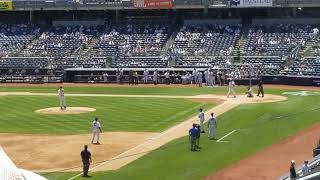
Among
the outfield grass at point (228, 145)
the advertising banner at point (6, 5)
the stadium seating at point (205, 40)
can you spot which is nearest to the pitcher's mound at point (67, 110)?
the outfield grass at point (228, 145)

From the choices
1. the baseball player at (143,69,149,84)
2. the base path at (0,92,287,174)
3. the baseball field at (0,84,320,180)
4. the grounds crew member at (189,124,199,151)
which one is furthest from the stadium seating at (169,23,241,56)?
the grounds crew member at (189,124,199,151)

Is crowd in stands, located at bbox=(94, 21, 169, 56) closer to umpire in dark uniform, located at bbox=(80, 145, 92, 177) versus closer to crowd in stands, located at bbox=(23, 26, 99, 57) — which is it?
crowd in stands, located at bbox=(23, 26, 99, 57)

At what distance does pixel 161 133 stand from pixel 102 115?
25.5ft

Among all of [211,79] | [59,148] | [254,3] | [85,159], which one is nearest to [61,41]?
[254,3]

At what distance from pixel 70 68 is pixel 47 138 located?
32.0 m

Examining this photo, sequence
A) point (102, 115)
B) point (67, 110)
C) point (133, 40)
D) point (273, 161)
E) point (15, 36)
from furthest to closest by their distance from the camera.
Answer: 1. point (15, 36)
2. point (133, 40)
3. point (67, 110)
4. point (102, 115)
5. point (273, 161)

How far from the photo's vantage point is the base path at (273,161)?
21.3 metres

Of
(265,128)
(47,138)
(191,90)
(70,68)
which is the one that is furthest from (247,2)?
(47,138)

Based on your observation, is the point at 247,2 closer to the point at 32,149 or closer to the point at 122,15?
the point at 122,15

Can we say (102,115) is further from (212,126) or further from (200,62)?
(200,62)

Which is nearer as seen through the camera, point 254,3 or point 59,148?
point 59,148

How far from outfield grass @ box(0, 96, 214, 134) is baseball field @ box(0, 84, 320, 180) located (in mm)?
55

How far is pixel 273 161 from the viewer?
76.6 ft

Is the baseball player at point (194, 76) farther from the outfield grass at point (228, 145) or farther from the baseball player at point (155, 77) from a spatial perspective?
the outfield grass at point (228, 145)
